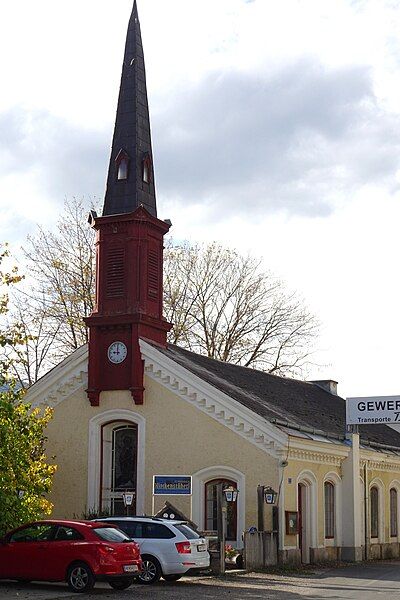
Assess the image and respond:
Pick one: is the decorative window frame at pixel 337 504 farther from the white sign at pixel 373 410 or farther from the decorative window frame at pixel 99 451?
the decorative window frame at pixel 99 451

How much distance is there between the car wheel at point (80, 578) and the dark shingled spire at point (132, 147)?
1495 centimetres

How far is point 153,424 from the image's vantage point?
31484mm

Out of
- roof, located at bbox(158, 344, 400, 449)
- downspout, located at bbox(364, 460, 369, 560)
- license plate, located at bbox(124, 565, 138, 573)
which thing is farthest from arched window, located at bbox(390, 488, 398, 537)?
license plate, located at bbox(124, 565, 138, 573)

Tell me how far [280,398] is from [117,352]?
7950mm

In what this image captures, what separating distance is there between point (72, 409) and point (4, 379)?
8524 millimetres

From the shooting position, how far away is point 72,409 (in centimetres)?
3281

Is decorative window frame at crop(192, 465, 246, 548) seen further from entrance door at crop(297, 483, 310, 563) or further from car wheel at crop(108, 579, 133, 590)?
car wheel at crop(108, 579, 133, 590)

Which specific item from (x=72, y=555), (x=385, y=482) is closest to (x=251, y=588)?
(x=72, y=555)

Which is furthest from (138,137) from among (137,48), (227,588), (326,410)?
(227,588)

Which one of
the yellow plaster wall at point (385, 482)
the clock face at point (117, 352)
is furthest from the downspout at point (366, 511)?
the clock face at point (117, 352)

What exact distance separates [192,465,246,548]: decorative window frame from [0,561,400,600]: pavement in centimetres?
261

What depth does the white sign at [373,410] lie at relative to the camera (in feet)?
117

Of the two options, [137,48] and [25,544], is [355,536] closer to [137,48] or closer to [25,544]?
[25,544]

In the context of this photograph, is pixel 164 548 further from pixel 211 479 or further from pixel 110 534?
pixel 211 479
